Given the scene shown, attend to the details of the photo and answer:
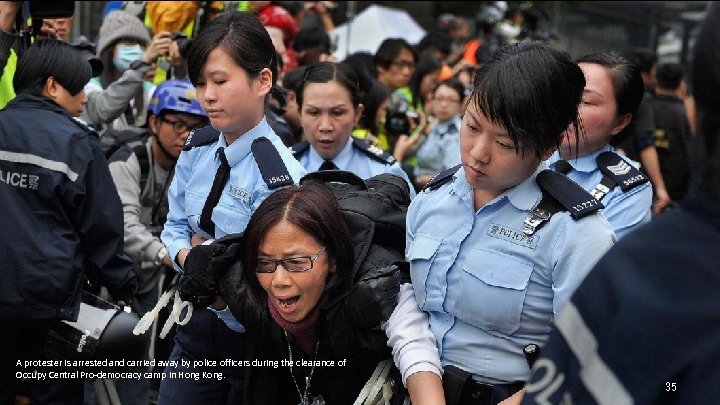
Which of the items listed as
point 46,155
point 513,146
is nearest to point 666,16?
point 46,155

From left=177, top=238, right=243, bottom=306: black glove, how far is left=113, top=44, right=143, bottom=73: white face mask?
360cm

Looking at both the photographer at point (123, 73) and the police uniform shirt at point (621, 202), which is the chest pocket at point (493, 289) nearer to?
the police uniform shirt at point (621, 202)

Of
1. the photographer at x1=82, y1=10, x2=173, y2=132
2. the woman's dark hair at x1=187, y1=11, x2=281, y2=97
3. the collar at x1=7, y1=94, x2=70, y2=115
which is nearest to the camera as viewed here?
the woman's dark hair at x1=187, y1=11, x2=281, y2=97

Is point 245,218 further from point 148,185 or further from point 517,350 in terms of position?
point 148,185

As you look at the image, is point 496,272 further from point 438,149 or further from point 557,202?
point 438,149

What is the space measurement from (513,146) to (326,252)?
75cm

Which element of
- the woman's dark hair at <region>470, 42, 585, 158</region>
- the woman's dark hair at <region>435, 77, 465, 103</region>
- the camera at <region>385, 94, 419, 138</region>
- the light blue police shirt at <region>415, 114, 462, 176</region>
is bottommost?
the light blue police shirt at <region>415, 114, 462, 176</region>

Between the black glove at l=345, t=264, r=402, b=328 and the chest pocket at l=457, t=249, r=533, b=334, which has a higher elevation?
the chest pocket at l=457, t=249, r=533, b=334

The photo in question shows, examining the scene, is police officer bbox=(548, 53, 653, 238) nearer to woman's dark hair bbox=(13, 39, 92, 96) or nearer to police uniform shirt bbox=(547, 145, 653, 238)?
Answer: police uniform shirt bbox=(547, 145, 653, 238)

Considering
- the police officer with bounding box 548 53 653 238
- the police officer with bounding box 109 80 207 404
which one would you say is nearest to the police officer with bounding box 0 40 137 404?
the police officer with bounding box 109 80 207 404

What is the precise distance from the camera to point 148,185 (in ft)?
17.3

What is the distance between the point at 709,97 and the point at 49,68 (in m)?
3.73

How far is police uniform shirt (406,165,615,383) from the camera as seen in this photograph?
2.53m

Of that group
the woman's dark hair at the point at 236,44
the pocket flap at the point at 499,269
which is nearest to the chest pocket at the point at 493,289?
the pocket flap at the point at 499,269
